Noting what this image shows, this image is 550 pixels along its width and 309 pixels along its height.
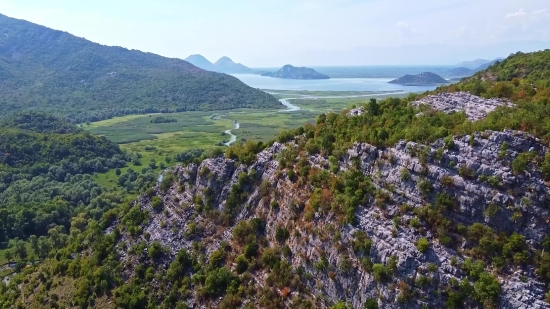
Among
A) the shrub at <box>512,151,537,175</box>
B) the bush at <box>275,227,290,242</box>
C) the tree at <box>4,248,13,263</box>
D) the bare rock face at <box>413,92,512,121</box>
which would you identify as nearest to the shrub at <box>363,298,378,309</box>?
the bush at <box>275,227,290,242</box>

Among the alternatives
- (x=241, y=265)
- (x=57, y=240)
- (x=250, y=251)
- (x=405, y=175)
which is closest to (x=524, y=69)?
(x=405, y=175)

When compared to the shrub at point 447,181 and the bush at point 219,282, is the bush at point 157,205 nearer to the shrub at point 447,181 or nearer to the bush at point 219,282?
the bush at point 219,282

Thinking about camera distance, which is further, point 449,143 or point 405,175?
point 405,175

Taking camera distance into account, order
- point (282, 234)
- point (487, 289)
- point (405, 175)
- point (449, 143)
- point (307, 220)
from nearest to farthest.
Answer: point (487, 289)
point (449, 143)
point (405, 175)
point (307, 220)
point (282, 234)

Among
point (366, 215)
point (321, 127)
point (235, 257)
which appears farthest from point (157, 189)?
point (366, 215)

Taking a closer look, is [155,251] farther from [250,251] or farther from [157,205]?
[250,251]

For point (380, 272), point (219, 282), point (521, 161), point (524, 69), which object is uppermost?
point (524, 69)
